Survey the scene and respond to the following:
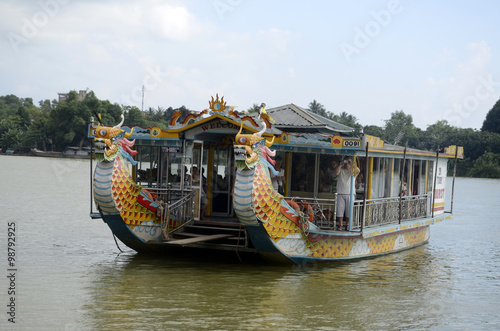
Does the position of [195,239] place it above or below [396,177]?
below

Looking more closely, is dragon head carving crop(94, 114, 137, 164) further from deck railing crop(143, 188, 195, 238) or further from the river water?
the river water

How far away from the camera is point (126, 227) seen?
475 inches

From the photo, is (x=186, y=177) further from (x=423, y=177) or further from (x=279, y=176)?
(x=423, y=177)

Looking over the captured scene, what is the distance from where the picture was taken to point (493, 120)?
2798 inches

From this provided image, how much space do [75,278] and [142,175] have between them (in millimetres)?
3322

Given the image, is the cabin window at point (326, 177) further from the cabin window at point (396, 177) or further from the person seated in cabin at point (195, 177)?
the person seated in cabin at point (195, 177)

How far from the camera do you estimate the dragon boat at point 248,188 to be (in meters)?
11.3

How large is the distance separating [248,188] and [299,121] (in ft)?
12.5

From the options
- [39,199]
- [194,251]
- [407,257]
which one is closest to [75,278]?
[194,251]

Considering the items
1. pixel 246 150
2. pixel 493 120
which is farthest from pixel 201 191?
pixel 493 120

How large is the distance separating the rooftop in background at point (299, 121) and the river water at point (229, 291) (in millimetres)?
2987

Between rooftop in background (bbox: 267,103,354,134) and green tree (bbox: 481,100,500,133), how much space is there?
6079cm

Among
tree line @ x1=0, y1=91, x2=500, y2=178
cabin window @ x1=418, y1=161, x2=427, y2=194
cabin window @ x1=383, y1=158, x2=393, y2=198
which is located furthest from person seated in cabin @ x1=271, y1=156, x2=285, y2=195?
tree line @ x1=0, y1=91, x2=500, y2=178

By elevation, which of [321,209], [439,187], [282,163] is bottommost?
[321,209]
